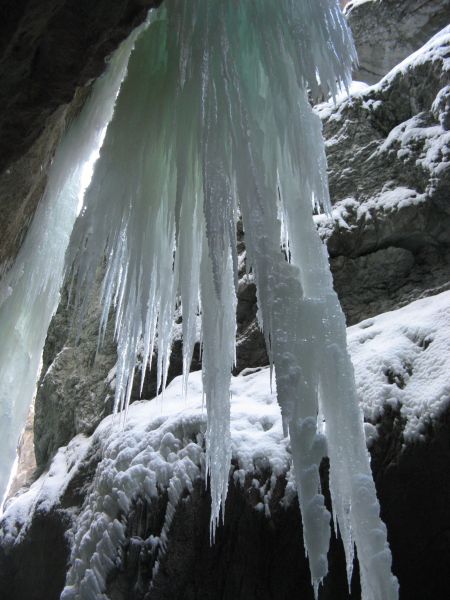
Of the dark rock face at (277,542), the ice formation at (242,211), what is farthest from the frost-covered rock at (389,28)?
the dark rock face at (277,542)

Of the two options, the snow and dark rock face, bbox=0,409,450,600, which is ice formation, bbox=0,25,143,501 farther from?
the snow

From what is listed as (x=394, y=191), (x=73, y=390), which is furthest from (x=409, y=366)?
(x=73, y=390)

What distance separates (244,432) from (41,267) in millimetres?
1822

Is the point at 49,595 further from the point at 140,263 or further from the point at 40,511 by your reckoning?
the point at 140,263

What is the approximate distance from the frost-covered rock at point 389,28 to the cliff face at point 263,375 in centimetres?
531

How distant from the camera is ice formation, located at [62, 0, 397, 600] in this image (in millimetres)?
2389

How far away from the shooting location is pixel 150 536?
381cm

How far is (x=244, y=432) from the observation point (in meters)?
4.15

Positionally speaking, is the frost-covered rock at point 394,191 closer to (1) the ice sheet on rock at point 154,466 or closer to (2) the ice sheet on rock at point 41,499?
(1) the ice sheet on rock at point 154,466

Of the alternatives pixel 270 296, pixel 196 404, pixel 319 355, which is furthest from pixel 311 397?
pixel 196 404

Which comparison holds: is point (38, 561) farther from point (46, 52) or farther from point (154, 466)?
point (46, 52)

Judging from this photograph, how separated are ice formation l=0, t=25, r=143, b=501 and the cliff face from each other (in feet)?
0.39

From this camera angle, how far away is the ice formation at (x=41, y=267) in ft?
10.5

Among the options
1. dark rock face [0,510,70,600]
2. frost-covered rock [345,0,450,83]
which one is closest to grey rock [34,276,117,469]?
dark rock face [0,510,70,600]
